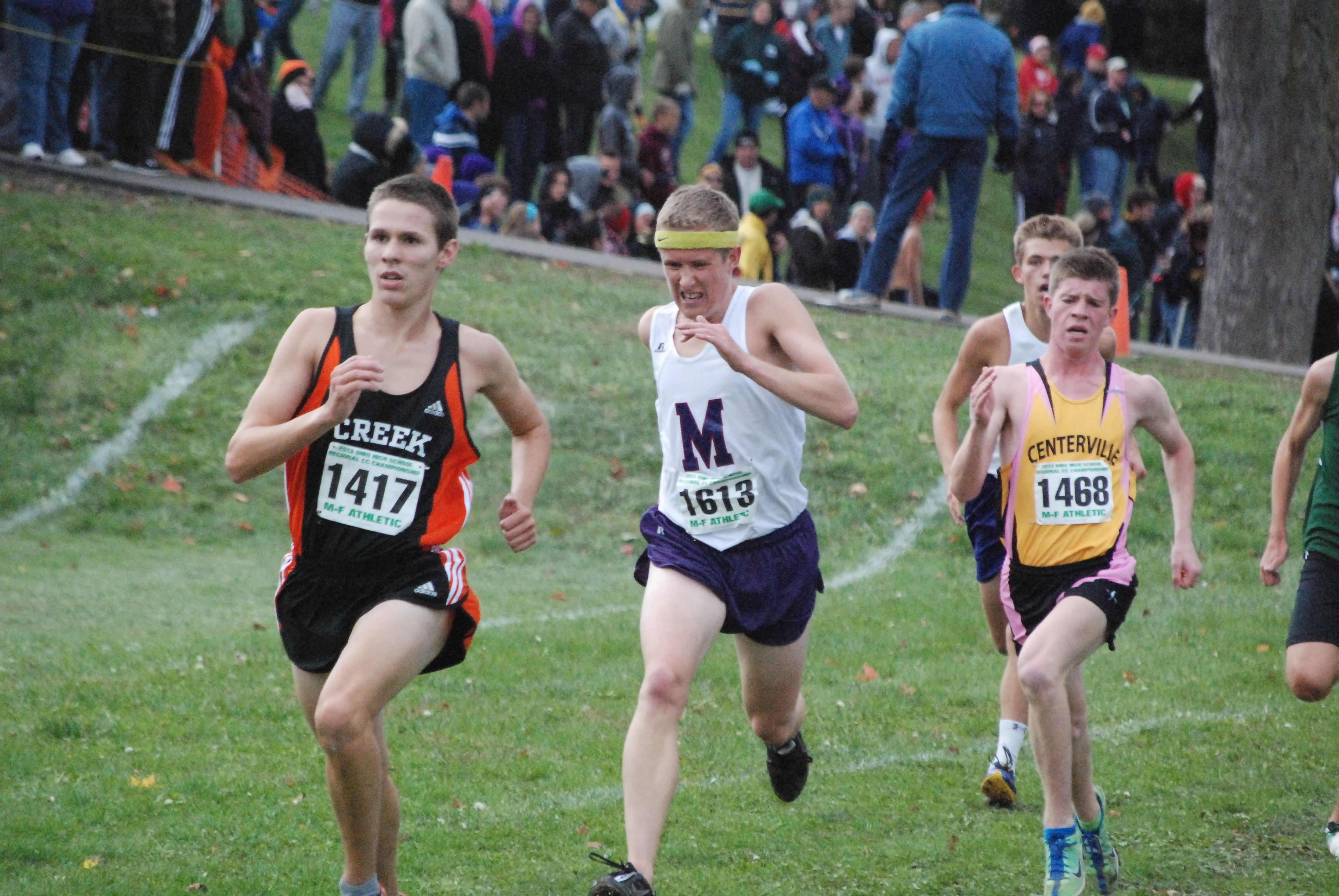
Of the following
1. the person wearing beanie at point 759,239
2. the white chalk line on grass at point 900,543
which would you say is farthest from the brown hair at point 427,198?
A: the person wearing beanie at point 759,239

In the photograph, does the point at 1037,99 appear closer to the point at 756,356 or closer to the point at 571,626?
the point at 571,626

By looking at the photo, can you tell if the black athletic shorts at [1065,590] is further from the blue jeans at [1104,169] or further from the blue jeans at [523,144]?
the blue jeans at [1104,169]

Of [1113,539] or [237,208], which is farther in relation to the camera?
[237,208]

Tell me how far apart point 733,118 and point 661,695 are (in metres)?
15.6

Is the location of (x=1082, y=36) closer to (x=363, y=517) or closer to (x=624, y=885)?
(x=363, y=517)

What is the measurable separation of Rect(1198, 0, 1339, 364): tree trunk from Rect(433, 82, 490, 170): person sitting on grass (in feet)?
24.5

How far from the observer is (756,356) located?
570 cm

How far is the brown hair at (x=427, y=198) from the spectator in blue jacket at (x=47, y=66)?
32.7 feet

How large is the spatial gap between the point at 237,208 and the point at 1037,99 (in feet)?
33.2

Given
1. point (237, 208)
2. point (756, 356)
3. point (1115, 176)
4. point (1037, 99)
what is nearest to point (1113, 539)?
point (756, 356)

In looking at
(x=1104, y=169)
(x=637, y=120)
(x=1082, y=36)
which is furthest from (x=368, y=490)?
(x=1082, y=36)

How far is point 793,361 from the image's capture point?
570cm

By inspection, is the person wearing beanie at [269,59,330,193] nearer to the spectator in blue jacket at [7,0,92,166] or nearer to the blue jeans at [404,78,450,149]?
the blue jeans at [404,78,450,149]

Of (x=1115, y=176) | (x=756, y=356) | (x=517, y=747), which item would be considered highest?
(x=1115, y=176)
